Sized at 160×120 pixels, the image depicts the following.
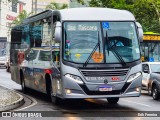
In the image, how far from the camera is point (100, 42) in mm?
16172

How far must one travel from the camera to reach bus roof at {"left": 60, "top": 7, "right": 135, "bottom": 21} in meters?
16.5

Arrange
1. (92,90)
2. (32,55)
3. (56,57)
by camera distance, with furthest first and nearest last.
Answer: (32,55), (56,57), (92,90)

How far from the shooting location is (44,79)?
18500 millimetres

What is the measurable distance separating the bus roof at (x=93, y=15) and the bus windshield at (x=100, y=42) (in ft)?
0.57

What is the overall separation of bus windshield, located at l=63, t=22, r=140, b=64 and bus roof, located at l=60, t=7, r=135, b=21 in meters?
0.17

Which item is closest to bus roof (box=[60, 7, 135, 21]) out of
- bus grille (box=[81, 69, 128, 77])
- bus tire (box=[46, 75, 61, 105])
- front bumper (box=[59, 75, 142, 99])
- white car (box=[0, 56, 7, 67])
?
bus grille (box=[81, 69, 128, 77])

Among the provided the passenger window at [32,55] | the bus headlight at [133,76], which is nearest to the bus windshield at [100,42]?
the bus headlight at [133,76]

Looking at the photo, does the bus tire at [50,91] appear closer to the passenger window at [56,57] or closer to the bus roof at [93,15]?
the passenger window at [56,57]

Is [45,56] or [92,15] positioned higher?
[92,15]

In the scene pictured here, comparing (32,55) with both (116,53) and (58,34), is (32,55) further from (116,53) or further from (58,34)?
(116,53)

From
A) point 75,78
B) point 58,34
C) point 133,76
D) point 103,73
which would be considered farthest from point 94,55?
point 133,76

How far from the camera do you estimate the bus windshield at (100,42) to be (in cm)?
1596

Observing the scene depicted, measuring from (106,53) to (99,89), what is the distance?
1.14 metres

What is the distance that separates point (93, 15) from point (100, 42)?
38.7 inches
